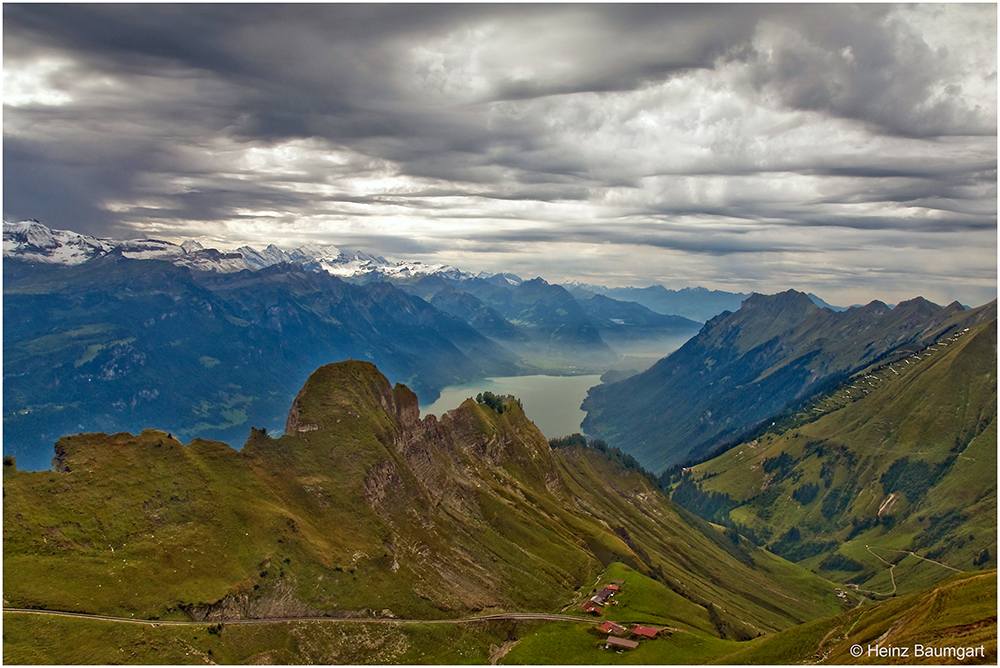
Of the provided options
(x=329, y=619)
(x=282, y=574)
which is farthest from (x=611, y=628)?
(x=282, y=574)

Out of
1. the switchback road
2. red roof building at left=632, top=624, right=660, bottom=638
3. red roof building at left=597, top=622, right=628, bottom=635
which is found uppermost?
the switchback road

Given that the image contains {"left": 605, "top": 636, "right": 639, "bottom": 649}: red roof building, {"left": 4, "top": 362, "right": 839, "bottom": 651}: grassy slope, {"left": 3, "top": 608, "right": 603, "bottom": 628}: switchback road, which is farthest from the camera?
{"left": 605, "top": 636, "right": 639, "bottom": 649}: red roof building

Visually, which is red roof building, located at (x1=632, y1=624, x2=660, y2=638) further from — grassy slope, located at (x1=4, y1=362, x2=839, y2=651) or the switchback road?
grassy slope, located at (x1=4, y1=362, x2=839, y2=651)

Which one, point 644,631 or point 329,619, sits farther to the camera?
point 644,631

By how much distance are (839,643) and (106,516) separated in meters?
158

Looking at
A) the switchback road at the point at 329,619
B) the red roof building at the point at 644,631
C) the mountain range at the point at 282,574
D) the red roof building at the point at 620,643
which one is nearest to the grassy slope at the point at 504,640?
the mountain range at the point at 282,574

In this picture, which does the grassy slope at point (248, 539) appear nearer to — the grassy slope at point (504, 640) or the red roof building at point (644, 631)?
the grassy slope at point (504, 640)

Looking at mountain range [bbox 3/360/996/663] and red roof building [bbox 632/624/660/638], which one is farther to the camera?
red roof building [bbox 632/624/660/638]

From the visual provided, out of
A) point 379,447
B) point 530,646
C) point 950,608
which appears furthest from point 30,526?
point 950,608

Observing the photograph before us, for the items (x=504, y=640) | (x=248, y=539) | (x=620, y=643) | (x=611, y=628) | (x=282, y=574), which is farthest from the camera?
(x=611, y=628)

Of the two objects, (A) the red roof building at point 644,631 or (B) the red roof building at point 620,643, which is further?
(A) the red roof building at point 644,631

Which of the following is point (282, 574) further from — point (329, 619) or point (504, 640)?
point (504, 640)

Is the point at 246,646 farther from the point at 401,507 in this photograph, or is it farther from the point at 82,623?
the point at 401,507

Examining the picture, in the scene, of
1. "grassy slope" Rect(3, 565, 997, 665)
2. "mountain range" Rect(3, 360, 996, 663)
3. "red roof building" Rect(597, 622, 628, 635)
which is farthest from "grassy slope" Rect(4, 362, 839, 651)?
"red roof building" Rect(597, 622, 628, 635)
